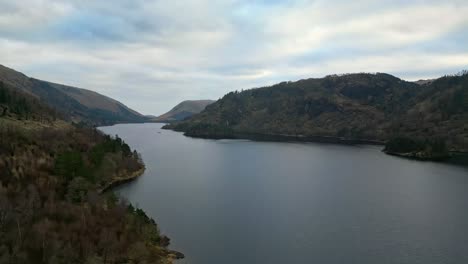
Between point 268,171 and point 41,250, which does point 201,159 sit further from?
point 41,250

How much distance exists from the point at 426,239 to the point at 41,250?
60430 mm

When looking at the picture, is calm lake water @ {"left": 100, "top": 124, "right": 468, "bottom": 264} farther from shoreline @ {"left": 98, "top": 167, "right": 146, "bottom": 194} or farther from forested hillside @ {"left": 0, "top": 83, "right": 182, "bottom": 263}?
forested hillside @ {"left": 0, "top": 83, "right": 182, "bottom": 263}

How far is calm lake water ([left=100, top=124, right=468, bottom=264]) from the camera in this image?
60.7 meters

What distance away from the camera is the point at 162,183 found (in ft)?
383

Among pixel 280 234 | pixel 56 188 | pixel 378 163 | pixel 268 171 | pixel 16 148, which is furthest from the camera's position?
pixel 378 163

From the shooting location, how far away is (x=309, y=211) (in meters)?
Result: 85.1

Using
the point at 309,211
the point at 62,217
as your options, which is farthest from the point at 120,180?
the point at 309,211

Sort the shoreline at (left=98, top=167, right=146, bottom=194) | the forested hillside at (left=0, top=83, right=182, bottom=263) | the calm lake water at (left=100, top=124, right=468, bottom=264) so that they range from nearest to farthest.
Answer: the forested hillside at (left=0, top=83, right=182, bottom=263) → the calm lake water at (left=100, top=124, right=468, bottom=264) → the shoreline at (left=98, top=167, right=146, bottom=194)

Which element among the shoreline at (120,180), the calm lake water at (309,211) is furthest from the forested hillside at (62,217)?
the calm lake water at (309,211)

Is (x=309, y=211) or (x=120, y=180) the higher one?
(x=120, y=180)

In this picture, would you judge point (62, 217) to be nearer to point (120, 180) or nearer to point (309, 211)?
point (309, 211)

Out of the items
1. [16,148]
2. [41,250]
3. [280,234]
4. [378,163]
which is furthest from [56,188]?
[378,163]

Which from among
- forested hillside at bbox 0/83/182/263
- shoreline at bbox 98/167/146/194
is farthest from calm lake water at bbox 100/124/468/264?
forested hillside at bbox 0/83/182/263

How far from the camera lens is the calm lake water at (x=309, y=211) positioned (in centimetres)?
6072
